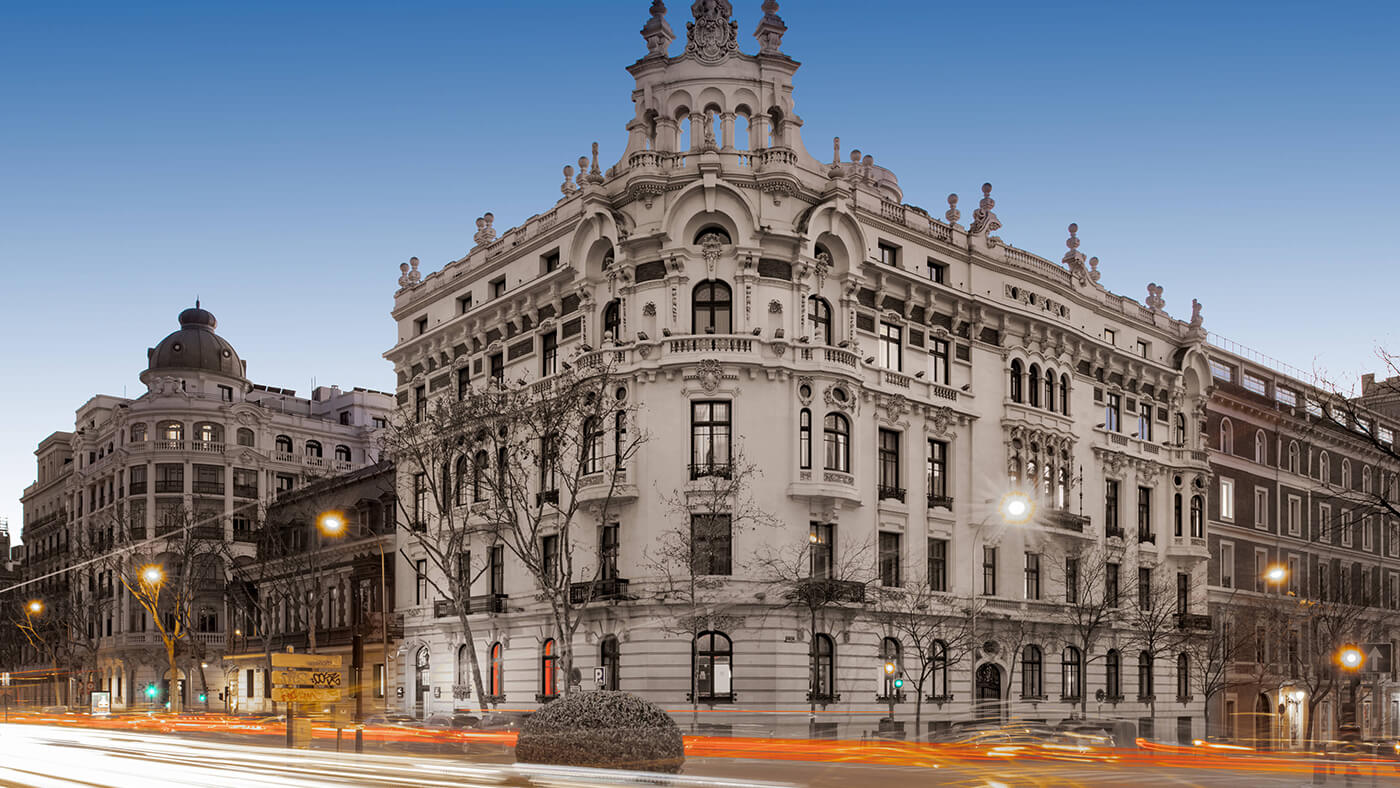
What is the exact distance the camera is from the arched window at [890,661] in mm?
51359

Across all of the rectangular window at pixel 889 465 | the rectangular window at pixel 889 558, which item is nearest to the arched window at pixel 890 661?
the rectangular window at pixel 889 558

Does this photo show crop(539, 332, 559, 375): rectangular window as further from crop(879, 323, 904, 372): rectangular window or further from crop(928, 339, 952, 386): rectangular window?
crop(928, 339, 952, 386): rectangular window

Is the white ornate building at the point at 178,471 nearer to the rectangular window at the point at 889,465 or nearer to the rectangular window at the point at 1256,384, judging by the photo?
the rectangular window at the point at 889,465

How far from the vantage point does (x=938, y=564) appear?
55.5 metres

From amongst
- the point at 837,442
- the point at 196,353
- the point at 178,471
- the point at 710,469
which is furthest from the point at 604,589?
the point at 196,353

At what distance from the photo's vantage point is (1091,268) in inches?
2660

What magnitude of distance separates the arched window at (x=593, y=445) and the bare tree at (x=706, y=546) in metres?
3.18

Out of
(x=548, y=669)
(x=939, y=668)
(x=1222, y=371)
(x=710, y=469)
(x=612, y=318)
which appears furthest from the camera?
(x=1222, y=371)

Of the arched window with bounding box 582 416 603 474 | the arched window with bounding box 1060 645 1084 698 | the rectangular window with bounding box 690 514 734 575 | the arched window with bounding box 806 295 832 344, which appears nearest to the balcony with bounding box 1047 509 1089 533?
the arched window with bounding box 1060 645 1084 698

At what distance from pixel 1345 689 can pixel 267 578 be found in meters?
58.2

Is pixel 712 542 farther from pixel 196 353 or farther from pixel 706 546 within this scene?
pixel 196 353

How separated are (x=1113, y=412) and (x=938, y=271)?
→ 1424 cm

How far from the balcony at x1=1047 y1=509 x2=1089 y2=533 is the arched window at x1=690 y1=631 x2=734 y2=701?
17799 mm

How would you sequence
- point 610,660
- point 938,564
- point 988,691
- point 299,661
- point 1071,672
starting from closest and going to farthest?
point 299,661 → point 610,660 → point 938,564 → point 988,691 → point 1071,672
